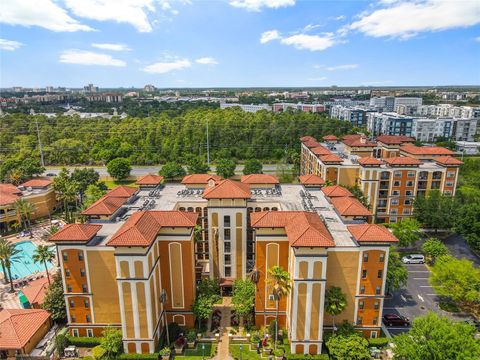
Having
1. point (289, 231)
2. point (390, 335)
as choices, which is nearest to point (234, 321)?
point (289, 231)

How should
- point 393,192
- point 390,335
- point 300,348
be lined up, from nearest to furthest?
point 300,348
point 390,335
point 393,192

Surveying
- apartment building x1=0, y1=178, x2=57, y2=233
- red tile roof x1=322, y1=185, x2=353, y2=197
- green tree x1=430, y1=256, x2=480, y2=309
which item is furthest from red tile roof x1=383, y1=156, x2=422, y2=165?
apartment building x1=0, y1=178, x2=57, y2=233

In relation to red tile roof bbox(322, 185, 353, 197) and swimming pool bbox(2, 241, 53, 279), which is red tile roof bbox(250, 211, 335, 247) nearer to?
red tile roof bbox(322, 185, 353, 197)

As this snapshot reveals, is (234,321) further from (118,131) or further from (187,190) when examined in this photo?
(118,131)

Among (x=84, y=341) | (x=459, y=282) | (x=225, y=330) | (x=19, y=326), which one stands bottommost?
(x=225, y=330)

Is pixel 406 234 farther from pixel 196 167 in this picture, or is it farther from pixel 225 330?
pixel 196 167

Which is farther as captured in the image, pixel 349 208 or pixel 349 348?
pixel 349 208

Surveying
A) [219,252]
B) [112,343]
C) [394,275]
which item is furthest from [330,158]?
[112,343]

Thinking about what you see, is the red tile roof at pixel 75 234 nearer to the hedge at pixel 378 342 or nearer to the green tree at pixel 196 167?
the hedge at pixel 378 342
